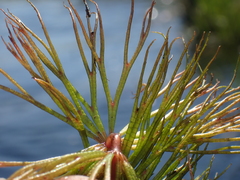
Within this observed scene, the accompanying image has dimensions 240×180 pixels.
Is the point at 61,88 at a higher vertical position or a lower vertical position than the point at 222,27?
lower

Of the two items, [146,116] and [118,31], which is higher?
[118,31]

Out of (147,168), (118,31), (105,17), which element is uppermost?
(105,17)

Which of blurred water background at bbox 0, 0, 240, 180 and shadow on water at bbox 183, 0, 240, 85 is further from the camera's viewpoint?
shadow on water at bbox 183, 0, 240, 85

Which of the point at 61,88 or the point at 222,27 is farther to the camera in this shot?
the point at 222,27

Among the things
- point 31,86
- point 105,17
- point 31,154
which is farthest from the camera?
point 105,17

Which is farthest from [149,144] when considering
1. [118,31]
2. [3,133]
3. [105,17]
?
[105,17]

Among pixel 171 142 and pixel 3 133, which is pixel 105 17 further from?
pixel 171 142

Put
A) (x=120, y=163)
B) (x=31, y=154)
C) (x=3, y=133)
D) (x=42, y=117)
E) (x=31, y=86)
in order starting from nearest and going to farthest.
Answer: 1. (x=120, y=163)
2. (x=31, y=154)
3. (x=3, y=133)
4. (x=42, y=117)
5. (x=31, y=86)

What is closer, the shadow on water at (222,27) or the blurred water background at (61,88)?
the blurred water background at (61,88)

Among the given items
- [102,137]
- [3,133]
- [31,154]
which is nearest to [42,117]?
[3,133]

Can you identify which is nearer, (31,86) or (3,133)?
(3,133)

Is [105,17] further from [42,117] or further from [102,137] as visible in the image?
[102,137]
